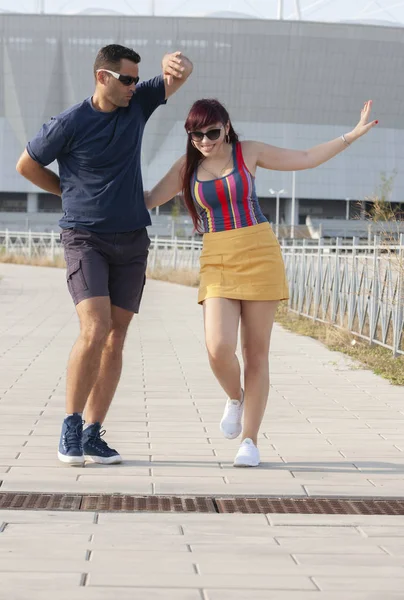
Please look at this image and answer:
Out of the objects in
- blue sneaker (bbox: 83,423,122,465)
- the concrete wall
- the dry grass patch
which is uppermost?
the concrete wall

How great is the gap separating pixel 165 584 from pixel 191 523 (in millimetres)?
821

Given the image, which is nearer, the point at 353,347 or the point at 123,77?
the point at 123,77

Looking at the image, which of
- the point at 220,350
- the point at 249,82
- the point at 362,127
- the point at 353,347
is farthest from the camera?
the point at 249,82

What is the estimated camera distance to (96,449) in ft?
17.9

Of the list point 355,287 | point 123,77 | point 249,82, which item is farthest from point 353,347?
point 249,82

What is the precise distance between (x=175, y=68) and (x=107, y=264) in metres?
0.94

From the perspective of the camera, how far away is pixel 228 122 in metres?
5.32

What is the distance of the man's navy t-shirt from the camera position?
536 centimetres

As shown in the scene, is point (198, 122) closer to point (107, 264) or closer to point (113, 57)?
point (113, 57)

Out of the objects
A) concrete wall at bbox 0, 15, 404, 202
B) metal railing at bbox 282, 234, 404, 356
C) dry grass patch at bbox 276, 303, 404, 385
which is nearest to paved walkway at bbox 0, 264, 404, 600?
dry grass patch at bbox 276, 303, 404, 385

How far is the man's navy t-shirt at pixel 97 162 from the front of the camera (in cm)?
536

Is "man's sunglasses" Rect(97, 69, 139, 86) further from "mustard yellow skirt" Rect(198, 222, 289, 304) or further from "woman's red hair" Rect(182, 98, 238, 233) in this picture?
"mustard yellow skirt" Rect(198, 222, 289, 304)

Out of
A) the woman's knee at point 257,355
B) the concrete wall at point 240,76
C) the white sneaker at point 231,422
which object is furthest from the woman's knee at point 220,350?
the concrete wall at point 240,76

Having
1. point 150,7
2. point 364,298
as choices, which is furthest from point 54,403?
point 150,7
